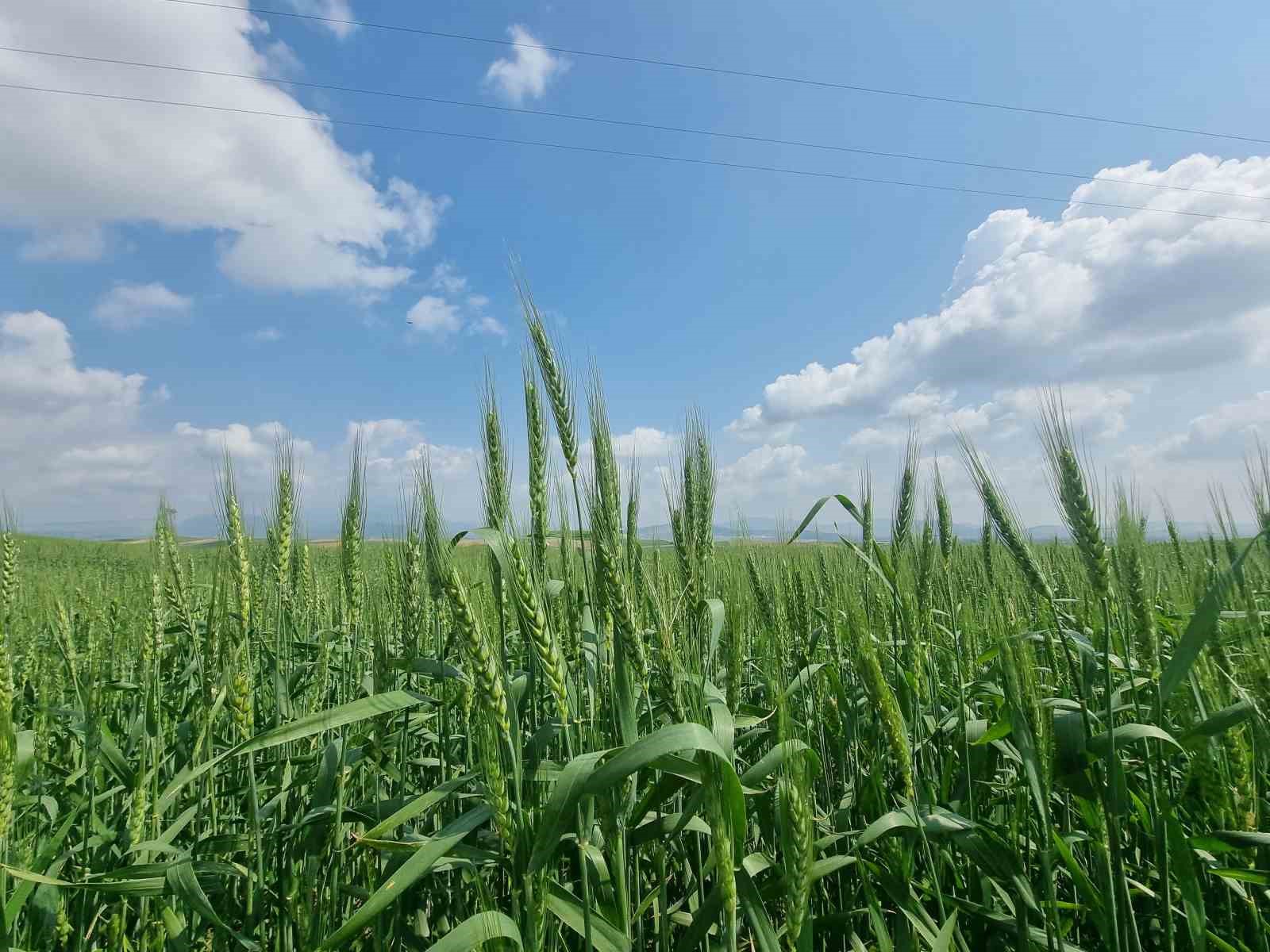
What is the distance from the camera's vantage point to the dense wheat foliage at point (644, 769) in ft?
4.43

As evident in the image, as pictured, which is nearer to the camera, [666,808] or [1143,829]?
[1143,829]

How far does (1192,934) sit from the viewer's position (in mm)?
1296

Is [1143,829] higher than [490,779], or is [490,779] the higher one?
[490,779]

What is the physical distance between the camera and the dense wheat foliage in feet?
4.43

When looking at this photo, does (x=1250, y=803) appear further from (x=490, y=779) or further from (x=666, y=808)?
(x=490, y=779)

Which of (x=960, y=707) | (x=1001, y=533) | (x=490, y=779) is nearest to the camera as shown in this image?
(x=490, y=779)

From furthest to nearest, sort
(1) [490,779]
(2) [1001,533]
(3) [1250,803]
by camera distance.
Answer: (2) [1001,533], (3) [1250,803], (1) [490,779]

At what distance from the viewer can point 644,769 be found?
1.82 meters

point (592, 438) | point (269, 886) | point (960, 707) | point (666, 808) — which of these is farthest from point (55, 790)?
point (960, 707)

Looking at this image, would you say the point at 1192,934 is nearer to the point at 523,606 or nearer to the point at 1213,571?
the point at 1213,571

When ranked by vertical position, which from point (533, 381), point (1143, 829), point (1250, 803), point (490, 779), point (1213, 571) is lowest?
point (1143, 829)

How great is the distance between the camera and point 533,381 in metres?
1.91

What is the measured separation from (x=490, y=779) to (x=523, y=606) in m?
0.36

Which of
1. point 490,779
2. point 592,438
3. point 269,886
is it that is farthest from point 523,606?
point 269,886
